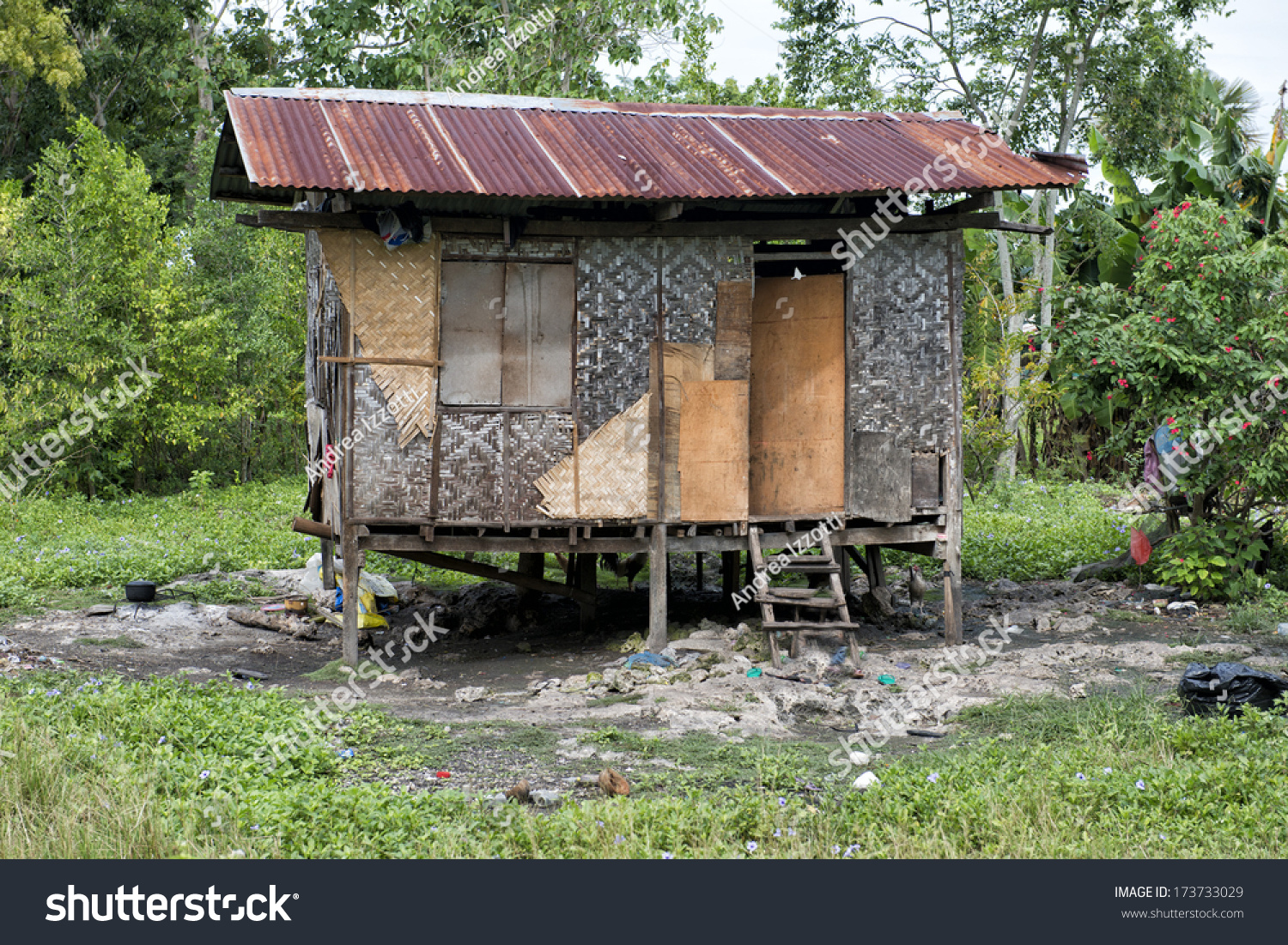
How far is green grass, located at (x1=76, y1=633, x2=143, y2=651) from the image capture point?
872 centimetres

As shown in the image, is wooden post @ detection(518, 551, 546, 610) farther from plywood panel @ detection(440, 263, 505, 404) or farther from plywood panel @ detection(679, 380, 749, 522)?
plywood panel @ detection(440, 263, 505, 404)

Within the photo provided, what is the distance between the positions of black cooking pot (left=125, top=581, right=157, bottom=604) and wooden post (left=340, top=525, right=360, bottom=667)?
109 inches

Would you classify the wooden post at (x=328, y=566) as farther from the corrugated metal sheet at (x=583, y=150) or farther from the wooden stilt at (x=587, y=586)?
the corrugated metal sheet at (x=583, y=150)

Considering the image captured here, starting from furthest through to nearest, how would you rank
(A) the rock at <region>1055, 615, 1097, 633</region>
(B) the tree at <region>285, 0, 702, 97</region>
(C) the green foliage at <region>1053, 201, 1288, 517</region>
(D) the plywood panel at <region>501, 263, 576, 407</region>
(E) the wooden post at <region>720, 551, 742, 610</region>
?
(B) the tree at <region>285, 0, 702, 97</region> → (E) the wooden post at <region>720, 551, 742, 610</region> → (C) the green foliage at <region>1053, 201, 1288, 517</region> → (A) the rock at <region>1055, 615, 1097, 633</region> → (D) the plywood panel at <region>501, 263, 576, 407</region>

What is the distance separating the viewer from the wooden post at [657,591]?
878 centimetres

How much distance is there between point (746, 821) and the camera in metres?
4.84

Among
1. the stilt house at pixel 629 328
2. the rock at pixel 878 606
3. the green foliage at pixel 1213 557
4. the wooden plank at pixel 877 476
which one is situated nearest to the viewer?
the stilt house at pixel 629 328

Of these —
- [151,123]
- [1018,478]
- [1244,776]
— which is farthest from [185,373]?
[1244,776]

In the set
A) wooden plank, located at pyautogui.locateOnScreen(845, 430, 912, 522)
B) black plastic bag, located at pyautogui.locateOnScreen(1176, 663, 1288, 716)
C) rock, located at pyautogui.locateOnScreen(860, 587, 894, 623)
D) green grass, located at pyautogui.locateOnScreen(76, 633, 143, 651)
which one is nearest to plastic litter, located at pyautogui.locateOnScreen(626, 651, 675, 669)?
wooden plank, located at pyautogui.locateOnScreen(845, 430, 912, 522)

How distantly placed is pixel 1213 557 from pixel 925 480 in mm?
2834

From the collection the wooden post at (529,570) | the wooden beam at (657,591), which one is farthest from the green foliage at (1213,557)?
the wooden post at (529,570)

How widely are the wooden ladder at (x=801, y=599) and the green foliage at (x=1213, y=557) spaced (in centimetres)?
334

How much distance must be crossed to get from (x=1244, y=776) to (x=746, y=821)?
2.23 metres
